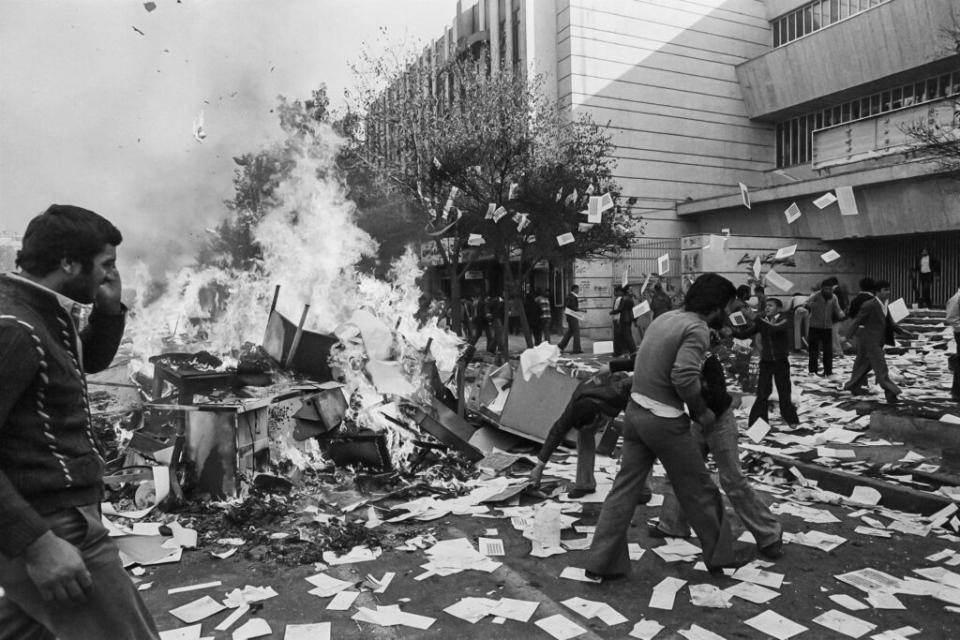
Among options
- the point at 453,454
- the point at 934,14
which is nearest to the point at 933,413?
the point at 453,454

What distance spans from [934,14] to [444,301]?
1922cm

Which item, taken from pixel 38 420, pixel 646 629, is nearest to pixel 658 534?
pixel 646 629

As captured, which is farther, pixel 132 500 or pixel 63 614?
pixel 132 500

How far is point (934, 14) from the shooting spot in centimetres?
2180

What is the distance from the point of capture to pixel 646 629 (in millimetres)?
3492

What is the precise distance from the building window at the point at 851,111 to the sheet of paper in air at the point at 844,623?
2268cm

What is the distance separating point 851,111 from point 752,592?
27094 mm

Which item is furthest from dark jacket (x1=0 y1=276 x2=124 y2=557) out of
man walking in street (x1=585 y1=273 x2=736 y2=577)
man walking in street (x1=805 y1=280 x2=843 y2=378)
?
man walking in street (x1=805 y1=280 x2=843 y2=378)

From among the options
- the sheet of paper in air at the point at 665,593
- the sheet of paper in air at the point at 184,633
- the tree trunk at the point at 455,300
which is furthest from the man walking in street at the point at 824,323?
the sheet of paper in air at the point at 184,633

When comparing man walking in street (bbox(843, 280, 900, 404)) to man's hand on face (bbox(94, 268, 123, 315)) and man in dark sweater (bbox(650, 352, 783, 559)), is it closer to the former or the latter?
man in dark sweater (bbox(650, 352, 783, 559))

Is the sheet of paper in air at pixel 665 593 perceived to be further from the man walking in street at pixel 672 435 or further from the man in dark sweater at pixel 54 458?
the man in dark sweater at pixel 54 458

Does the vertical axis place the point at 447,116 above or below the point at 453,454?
above

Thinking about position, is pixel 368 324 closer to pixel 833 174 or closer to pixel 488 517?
pixel 488 517

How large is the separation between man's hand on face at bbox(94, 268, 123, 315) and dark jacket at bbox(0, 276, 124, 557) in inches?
11.3
